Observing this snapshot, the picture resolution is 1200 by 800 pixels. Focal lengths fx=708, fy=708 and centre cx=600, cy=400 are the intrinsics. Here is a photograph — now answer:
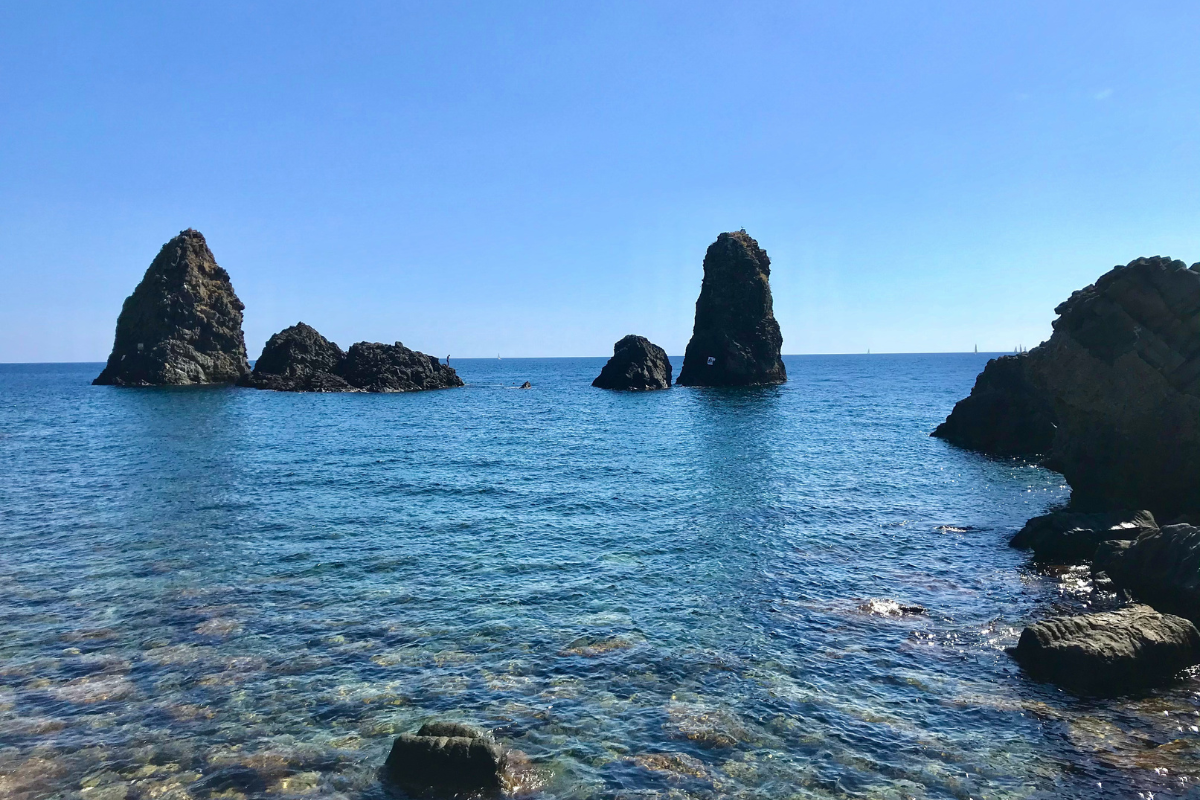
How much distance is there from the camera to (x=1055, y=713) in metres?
13.2

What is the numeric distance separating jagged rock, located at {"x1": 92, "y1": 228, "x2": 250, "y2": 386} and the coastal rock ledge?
7.90 meters

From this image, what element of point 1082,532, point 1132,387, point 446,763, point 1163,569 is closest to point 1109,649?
point 1163,569

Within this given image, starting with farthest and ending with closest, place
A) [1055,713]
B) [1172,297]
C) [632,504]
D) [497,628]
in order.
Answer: [632,504], [1172,297], [497,628], [1055,713]

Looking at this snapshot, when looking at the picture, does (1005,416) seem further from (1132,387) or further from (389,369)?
(389,369)

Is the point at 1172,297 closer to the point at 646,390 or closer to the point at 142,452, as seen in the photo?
the point at 142,452

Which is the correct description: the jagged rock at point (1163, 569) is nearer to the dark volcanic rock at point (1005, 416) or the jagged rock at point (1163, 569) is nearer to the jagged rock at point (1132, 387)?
the jagged rock at point (1132, 387)

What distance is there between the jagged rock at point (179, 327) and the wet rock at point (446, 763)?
410ft

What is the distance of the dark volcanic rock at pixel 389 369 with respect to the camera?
112 meters

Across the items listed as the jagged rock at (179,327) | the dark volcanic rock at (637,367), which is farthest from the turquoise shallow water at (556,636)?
the jagged rock at (179,327)

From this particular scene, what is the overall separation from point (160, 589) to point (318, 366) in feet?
336

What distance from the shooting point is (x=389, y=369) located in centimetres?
11375

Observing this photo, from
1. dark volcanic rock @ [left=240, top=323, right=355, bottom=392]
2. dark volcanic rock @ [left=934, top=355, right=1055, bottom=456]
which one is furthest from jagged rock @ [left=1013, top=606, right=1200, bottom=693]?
dark volcanic rock @ [left=240, top=323, right=355, bottom=392]

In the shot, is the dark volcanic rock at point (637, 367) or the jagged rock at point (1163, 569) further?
the dark volcanic rock at point (637, 367)

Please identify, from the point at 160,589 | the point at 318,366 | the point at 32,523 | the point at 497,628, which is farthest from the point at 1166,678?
the point at 318,366
